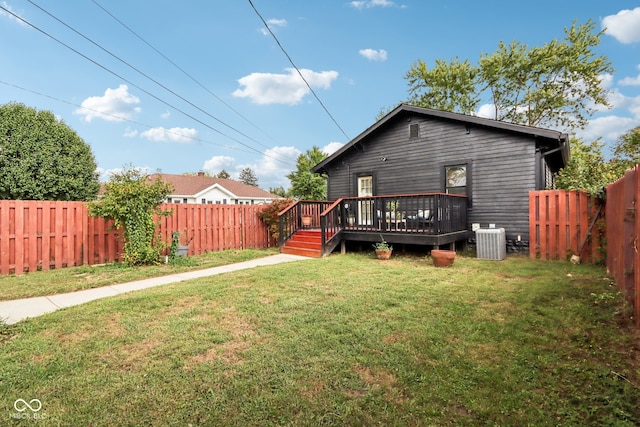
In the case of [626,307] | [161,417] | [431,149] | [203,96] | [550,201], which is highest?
[203,96]

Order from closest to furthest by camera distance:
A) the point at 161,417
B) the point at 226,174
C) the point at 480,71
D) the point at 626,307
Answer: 1. the point at 161,417
2. the point at 626,307
3. the point at 480,71
4. the point at 226,174

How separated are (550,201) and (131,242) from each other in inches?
426

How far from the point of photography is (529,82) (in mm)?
22094

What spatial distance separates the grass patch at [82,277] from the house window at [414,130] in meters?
7.27

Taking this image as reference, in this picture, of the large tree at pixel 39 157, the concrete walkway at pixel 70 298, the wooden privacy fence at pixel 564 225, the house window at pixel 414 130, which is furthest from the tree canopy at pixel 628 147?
the large tree at pixel 39 157

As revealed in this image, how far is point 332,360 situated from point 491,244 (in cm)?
721

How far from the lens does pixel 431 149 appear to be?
411 inches

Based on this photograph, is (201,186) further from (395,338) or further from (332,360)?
(332,360)

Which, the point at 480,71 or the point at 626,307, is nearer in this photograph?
the point at 626,307

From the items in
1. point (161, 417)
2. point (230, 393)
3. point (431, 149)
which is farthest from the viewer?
point (431, 149)

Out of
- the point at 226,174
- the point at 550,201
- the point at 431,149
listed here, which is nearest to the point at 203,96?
the point at 431,149

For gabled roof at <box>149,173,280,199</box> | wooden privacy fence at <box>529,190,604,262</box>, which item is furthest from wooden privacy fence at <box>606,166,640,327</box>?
gabled roof at <box>149,173,280,199</box>

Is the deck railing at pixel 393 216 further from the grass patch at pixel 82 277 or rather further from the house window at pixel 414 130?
the grass patch at pixel 82 277

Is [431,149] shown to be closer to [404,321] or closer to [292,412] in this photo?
[404,321]
